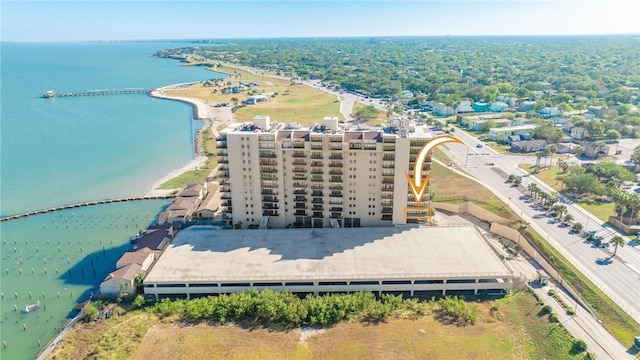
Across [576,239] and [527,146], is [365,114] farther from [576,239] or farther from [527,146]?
[576,239]

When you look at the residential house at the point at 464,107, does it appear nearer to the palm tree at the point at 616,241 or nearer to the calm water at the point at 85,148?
the calm water at the point at 85,148

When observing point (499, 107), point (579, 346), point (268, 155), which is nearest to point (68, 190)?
point (268, 155)

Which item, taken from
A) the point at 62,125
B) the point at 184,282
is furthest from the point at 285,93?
the point at 184,282

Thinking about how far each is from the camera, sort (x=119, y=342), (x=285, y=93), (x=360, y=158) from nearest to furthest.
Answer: (x=119, y=342) < (x=360, y=158) < (x=285, y=93)

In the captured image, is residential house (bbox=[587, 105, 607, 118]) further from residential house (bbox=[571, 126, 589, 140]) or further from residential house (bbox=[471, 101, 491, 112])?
residential house (bbox=[471, 101, 491, 112])

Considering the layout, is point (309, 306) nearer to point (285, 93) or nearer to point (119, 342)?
point (119, 342)
